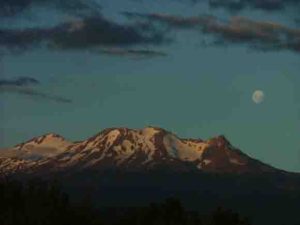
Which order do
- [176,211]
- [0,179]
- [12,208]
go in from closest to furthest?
1. [12,208]
2. [176,211]
3. [0,179]

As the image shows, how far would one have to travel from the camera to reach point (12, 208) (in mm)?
140250

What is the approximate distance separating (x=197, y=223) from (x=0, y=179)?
40.8 meters

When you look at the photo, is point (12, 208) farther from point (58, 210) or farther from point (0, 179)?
point (0, 179)

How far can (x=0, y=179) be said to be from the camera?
163 metres

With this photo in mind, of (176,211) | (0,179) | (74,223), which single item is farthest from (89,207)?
(0,179)

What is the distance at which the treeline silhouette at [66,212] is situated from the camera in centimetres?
13700

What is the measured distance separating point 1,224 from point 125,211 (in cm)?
3247

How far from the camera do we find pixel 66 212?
14375 cm

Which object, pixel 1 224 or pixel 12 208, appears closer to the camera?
pixel 1 224

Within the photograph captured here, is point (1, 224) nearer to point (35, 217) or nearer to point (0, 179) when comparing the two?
point (35, 217)

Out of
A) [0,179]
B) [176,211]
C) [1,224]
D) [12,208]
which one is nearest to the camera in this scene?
[1,224]

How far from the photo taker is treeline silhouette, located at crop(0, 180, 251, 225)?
137000 millimetres

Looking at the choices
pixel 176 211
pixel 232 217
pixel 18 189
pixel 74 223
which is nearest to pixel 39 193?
pixel 18 189

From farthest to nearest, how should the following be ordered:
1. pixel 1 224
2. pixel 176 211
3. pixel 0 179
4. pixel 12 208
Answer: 1. pixel 0 179
2. pixel 176 211
3. pixel 12 208
4. pixel 1 224
